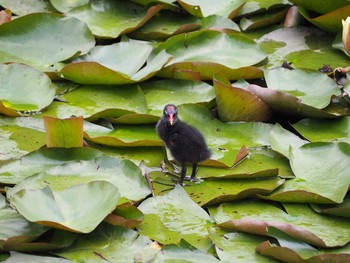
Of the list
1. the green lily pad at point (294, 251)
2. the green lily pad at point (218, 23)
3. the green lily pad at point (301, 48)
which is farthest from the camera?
the green lily pad at point (218, 23)

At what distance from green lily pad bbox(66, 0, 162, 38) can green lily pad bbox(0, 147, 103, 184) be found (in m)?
1.20

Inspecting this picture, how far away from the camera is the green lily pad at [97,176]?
3.39 meters

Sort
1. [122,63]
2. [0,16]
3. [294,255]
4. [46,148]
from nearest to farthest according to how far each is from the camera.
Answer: [294,255], [46,148], [122,63], [0,16]

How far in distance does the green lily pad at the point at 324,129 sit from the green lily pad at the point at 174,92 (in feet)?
1.51

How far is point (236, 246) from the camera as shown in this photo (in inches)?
124

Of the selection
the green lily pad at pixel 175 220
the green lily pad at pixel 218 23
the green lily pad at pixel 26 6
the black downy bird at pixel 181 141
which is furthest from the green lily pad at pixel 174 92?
the green lily pad at pixel 26 6

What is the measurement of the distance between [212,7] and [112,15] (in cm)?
57

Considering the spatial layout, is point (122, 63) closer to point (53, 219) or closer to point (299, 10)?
point (299, 10)

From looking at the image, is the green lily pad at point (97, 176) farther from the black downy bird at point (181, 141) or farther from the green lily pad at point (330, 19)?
the green lily pad at point (330, 19)

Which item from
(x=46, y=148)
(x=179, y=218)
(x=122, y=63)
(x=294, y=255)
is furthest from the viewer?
(x=122, y=63)

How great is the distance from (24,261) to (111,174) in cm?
66

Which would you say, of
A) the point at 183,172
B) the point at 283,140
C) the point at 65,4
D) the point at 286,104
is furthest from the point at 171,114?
the point at 65,4

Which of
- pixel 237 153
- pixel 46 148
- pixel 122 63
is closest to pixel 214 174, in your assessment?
pixel 237 153

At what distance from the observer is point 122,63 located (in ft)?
14.3
